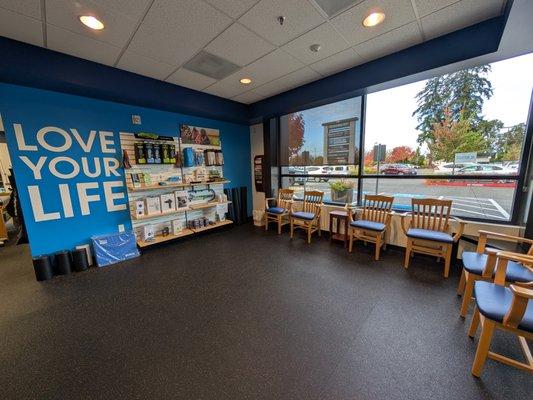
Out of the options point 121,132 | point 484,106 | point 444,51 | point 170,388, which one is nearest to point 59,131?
point 121,132

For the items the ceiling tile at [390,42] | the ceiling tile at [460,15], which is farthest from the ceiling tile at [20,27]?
the ceiling tile at [460,15]

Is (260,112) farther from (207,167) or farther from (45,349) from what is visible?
(45,349)

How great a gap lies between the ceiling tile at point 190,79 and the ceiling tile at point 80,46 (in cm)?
76

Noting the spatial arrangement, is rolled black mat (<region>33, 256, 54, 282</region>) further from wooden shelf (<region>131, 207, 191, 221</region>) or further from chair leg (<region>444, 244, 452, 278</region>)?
chair leg (<region>444, 244, 452, 278</region>)

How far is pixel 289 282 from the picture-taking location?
8.32 ft

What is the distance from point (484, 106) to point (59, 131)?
5.60 meters

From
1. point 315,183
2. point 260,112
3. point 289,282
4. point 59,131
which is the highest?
point 260,112

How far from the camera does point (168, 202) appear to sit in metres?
3.82

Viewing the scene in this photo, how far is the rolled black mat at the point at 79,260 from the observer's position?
2.91 m

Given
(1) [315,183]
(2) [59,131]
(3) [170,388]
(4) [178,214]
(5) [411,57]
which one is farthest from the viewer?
(1) [315,183]

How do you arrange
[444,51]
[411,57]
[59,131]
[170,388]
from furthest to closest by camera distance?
[59,131]
[411,57]
[444,51]
[170,388]

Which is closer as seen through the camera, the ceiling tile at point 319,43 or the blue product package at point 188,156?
the ceiling tile at point 319,43

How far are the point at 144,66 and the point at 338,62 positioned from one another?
263 centimetres

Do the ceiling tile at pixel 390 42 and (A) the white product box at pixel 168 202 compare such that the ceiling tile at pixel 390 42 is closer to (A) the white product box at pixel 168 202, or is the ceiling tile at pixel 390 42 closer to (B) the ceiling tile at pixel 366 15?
A: (B) the ceiling tile at pixel 366 15
